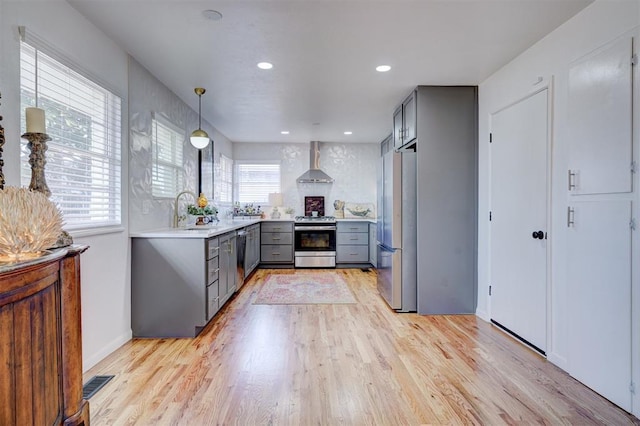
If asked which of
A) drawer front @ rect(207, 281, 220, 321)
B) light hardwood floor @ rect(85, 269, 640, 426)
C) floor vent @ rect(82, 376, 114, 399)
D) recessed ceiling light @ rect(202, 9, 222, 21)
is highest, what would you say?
recessed ceiling light @ rect(202, 9, 222, 21)

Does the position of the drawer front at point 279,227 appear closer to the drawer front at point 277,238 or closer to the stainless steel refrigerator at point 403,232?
the drawer front at point 277,238

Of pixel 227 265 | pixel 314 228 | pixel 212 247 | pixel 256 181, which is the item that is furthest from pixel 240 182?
pixel 212 247

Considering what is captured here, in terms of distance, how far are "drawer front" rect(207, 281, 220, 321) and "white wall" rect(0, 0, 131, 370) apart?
0.65 metres

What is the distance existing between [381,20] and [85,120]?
220 centimetres

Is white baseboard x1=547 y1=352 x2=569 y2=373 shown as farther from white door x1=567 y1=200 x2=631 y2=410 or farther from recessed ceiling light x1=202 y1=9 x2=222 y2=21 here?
recessed ceiling light x1=202 y1=9 x2=222 y2=21

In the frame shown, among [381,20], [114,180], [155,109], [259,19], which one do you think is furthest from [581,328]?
[155,109]

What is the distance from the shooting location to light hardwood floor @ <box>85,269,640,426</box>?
5.93 ft

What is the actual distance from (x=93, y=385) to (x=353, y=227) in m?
4.58

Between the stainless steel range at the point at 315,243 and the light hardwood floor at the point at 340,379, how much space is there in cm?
279

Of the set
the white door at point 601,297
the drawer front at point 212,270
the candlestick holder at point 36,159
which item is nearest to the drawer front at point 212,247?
the drawer front at point 212,270

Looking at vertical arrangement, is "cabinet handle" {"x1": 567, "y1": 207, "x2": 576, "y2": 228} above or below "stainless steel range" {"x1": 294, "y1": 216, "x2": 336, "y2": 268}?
above

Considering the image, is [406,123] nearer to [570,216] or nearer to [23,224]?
[570,216]

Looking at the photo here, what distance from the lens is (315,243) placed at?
6094mm

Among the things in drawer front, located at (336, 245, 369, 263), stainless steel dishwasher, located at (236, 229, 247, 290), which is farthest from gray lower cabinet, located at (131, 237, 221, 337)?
drawer front, located at (336, 245, 369, 263)
